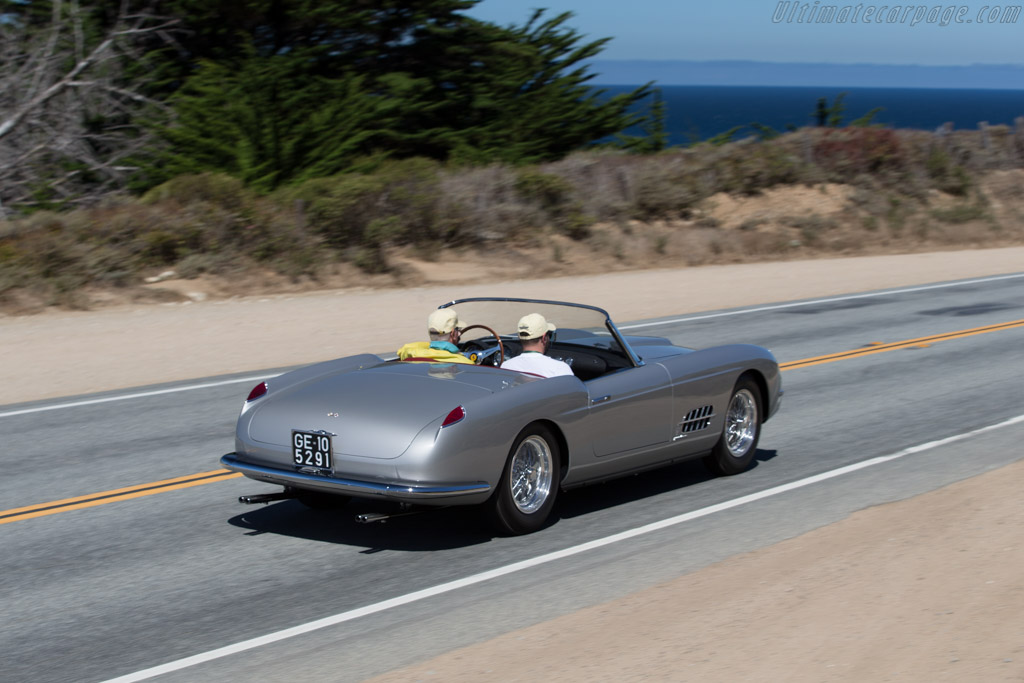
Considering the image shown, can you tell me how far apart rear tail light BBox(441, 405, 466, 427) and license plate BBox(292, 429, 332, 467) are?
665 millimetres

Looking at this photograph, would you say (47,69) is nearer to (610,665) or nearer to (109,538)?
→ (109,538)

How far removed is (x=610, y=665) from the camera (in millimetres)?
4871

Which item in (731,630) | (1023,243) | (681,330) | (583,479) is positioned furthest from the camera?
(1023,243)

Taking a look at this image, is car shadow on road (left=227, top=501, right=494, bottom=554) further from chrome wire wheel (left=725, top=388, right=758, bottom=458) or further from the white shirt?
chrome wire wheel (left=725, top=388, right=758, bottom=458)

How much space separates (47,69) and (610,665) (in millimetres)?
22637

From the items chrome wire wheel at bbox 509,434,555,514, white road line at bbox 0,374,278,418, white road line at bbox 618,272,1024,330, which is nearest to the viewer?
chrome wire wheel at bbox 509,434,555,514

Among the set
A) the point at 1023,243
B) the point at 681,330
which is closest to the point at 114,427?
the point at 681,330

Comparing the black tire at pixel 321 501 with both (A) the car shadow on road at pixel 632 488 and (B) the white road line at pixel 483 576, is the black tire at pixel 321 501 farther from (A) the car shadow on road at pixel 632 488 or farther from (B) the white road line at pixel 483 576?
(A) the car shadow on road at pixel 632 488

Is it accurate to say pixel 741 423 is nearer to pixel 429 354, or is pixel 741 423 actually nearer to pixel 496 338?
pixel 496 338

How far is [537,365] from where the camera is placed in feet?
23.6

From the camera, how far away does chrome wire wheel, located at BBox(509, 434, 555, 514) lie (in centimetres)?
679

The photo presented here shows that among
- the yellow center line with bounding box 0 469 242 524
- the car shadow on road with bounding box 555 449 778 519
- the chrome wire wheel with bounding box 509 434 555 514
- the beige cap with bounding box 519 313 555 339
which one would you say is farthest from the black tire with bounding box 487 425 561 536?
the yellow center line with bounding box 0 469 242 524

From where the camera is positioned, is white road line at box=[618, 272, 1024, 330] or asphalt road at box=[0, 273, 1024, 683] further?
white road line at box=[618, 272, 1024, 330]

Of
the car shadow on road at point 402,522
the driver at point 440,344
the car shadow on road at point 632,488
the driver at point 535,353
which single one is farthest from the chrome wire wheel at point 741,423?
the driver at point 440,344
